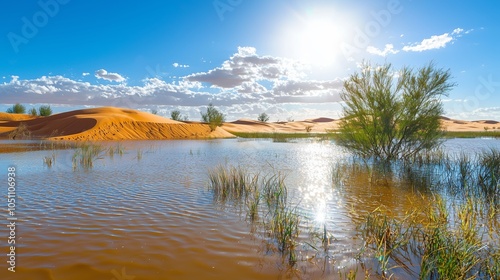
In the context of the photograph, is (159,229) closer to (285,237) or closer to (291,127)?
(285,237)

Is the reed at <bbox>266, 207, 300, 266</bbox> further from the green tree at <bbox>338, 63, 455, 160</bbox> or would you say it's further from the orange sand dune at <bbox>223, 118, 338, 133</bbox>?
the orange sand dune at <bbox>223, 118, 338, 133</bbox>

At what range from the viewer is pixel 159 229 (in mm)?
5379

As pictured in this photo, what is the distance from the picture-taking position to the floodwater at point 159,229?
12.8 feet

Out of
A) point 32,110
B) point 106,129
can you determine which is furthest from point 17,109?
point 106,129

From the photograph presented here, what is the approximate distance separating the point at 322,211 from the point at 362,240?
1804 millimetres

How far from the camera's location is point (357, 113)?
15.5 meters

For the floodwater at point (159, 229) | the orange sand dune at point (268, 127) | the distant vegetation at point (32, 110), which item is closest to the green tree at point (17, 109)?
the distant vegetation at point (32, 110)

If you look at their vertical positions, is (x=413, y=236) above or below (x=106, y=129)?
below

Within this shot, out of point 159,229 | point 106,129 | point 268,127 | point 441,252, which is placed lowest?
point 159,229

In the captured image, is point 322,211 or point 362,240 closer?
point 362,240

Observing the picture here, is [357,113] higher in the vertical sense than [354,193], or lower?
higher

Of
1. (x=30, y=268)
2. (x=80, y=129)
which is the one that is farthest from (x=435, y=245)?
(x=80, y=129)

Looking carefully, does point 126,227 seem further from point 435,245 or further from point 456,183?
point 456,183

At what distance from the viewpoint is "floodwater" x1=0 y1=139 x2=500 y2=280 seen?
153 inches
